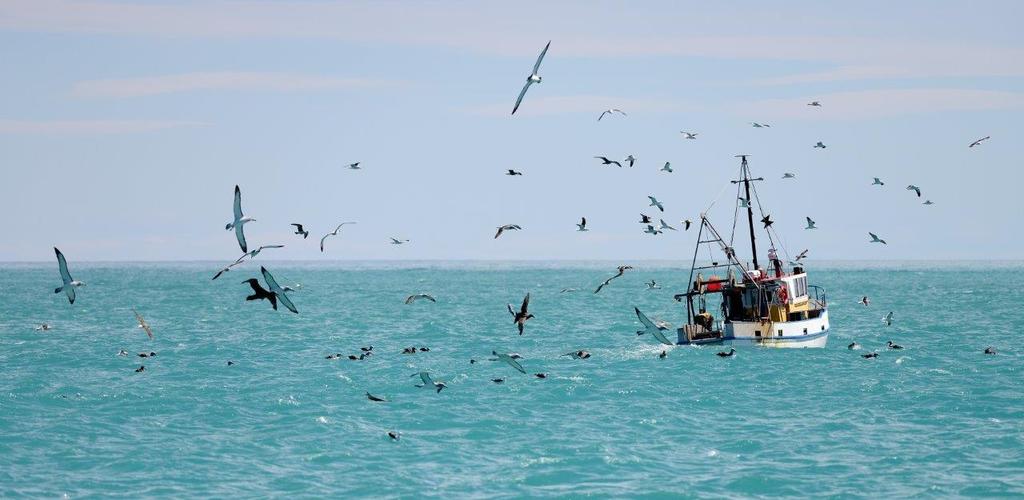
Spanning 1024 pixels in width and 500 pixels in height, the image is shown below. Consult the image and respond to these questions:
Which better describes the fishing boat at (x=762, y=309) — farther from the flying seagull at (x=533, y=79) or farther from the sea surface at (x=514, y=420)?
the flying seagull at (x=533, y=79)

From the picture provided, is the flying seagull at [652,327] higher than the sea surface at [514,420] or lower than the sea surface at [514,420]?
higher

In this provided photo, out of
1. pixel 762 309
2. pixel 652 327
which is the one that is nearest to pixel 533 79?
pixel 652 327

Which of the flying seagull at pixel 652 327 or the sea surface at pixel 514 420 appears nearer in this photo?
the sea surface at pixel 514 420

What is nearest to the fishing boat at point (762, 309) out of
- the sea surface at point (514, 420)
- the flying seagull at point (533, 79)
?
the sea surface at point (514, 420)

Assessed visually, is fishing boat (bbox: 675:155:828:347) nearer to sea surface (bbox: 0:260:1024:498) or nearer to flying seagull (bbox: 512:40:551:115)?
sea surface (bbox: 0:260:1024:498)

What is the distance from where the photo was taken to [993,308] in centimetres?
11106

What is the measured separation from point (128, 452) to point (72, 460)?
5.31 ft

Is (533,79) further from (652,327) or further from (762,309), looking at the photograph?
(762,309)

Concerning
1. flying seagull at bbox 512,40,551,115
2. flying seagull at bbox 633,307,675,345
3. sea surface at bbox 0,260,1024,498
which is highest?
flying seagull at bbox 512,40,551,115

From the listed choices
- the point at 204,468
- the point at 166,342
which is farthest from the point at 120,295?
the point at 204,468

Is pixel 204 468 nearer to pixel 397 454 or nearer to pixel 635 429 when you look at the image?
pixel 397 454

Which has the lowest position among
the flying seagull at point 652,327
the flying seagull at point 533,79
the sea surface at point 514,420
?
the sea surface at point 514,420

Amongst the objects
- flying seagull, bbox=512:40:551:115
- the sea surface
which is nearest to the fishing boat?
the sea surface

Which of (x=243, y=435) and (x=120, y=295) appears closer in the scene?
(x=243, y=435)
